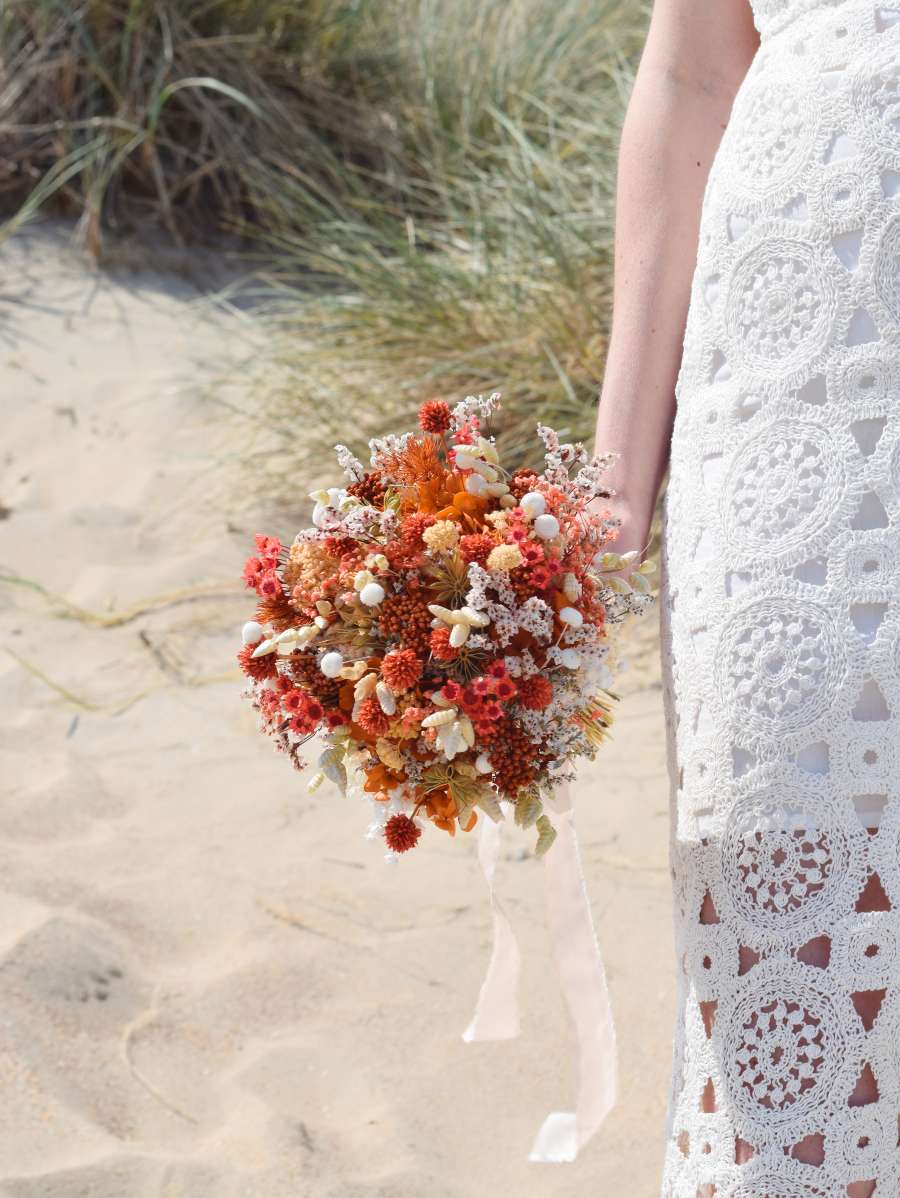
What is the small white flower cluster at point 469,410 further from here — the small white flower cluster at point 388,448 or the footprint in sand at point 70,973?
the footprint in sand at point 70,973

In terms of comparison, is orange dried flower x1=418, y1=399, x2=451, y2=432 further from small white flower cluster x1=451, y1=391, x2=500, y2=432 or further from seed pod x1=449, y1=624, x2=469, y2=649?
seed pod x1=449, y1=624, x2=469, y2=649

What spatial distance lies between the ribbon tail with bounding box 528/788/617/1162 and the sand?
0.65m

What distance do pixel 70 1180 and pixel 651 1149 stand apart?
34.6 inches

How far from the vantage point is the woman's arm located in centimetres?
142

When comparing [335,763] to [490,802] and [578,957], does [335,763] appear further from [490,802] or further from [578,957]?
[578,957]

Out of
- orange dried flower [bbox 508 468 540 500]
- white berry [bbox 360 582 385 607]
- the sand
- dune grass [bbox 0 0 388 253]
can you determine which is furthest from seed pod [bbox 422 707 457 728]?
dune grass [bbox 0 0 388 253]

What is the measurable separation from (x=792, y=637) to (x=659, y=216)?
1.69ft

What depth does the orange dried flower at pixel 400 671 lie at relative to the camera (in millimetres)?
1128

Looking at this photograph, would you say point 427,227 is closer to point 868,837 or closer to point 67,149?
point 67,149

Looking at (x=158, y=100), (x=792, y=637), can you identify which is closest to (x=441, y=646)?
(x=792, y=637)

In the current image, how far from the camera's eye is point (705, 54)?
4.89 feet

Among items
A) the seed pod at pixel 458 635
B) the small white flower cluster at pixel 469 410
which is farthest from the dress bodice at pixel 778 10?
the seed pod at pixel 458 635

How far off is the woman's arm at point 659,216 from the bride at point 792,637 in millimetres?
52

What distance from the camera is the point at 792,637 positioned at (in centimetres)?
121
